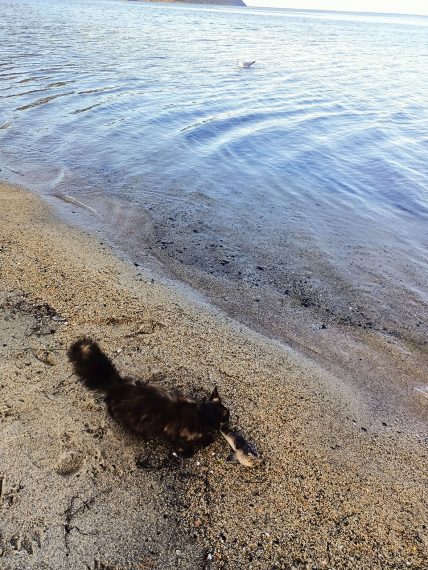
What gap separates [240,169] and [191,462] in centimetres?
752

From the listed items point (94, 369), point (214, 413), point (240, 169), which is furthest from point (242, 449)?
point (240, 169)

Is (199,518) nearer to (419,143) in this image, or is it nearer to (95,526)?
(95,526)

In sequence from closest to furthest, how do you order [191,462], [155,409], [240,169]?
[191,462] < [155,409] < [240,169]

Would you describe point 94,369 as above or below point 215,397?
above

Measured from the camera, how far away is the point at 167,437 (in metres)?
3.09

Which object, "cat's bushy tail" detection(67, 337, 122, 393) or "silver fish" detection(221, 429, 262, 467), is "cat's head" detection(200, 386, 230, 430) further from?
"cat's bushy tail" detection(67, 337, 122, 393)

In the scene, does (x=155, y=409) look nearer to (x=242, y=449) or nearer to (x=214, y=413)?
(x=214, y=413)

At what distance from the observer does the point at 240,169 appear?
944cm

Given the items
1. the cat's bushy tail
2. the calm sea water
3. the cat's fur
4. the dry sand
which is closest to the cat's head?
the cat's fur

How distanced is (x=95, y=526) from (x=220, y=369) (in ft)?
5.47

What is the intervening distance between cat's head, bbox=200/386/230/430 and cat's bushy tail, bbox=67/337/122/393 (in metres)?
0.70

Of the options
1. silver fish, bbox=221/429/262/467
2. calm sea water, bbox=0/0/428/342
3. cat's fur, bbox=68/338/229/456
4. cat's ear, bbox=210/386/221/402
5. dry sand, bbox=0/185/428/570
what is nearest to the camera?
dry sand, bbox=0/185/428/570

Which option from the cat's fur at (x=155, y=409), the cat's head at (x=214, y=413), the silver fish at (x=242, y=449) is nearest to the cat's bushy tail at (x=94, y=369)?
the cat's fur at (x=155, y=409)

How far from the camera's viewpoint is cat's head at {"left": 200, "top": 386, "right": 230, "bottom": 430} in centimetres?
313
